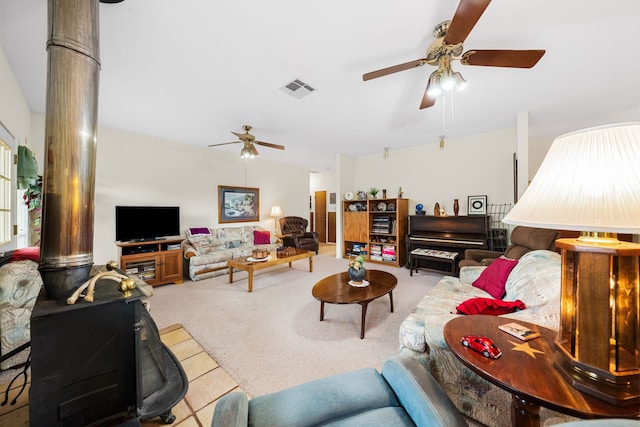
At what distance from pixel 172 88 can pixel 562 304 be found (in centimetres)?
343

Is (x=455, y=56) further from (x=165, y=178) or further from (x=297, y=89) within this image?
(x=165, y=178)

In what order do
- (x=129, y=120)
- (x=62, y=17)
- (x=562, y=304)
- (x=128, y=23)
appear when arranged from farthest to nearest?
(x=129, y=120) < (x=128, y=23) < (x=62, y=17) < (x=562, y=304)

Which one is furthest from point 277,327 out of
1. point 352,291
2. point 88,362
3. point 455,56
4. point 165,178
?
point 165,178

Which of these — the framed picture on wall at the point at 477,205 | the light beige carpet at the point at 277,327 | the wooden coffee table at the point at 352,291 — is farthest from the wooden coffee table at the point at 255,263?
the framed picture on wall at the point at 477,205

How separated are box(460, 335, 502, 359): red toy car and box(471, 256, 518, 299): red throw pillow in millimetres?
1490

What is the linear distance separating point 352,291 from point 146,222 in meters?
3.59

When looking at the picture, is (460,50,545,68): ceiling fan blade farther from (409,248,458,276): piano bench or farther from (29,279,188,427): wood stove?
(409,248,458,276): piano bench

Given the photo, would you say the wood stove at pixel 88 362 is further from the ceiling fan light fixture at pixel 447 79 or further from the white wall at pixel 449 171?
the white wall at pixel 449 171

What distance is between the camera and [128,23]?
1.64 m

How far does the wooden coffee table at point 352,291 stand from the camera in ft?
7.33

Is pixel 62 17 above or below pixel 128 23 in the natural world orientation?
below

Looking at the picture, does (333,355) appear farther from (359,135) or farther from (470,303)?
(359,135)

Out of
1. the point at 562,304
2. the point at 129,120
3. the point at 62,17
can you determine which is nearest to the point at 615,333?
the point at 562,304

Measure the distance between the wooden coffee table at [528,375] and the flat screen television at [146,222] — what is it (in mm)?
4422
